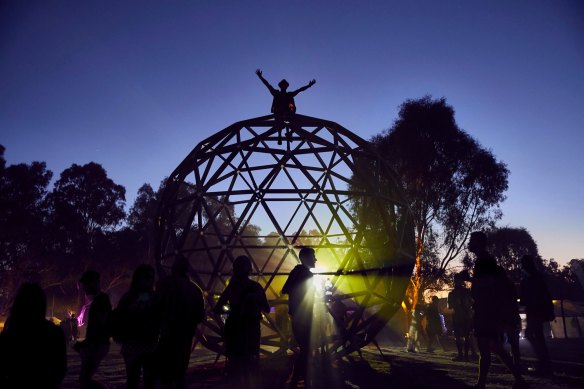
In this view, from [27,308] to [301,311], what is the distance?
287 centimetres

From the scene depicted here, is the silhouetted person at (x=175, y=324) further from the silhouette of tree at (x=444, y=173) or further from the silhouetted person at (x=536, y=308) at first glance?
the silhouette of tree at (x=444, y=173)

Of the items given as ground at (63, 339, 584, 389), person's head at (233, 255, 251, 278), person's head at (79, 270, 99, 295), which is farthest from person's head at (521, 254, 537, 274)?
person's head at (79, 270, 99, 295)

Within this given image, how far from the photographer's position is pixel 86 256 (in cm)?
2227

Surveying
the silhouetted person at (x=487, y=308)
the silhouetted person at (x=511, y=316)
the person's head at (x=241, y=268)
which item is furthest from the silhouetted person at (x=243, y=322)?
the silhouetted person at (x=511, y=316)

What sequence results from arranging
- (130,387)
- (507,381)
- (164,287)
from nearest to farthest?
(130,387), (164,287), (507,381)

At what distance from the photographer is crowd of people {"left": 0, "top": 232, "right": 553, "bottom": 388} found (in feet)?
7.82

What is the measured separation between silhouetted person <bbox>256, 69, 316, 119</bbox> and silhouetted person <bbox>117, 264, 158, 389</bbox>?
504 centimetres

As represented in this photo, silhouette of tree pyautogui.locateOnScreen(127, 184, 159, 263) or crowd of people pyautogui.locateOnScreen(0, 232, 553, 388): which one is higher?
silhouette of tree pyautogui.locateOnScreen(127, 184, 159, 263)

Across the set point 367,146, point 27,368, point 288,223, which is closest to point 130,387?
point 27,368

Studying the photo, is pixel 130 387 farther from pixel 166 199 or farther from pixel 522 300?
pixel 522 300

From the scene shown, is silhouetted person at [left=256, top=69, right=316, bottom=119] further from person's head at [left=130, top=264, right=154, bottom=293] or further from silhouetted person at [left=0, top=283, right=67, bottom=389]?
silhouetted person at [left=0, top=283, right=67, bottom=389]

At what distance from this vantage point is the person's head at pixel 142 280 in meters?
3.58

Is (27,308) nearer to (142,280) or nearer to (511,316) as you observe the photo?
(142,280)

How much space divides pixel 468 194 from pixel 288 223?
12332 mm
